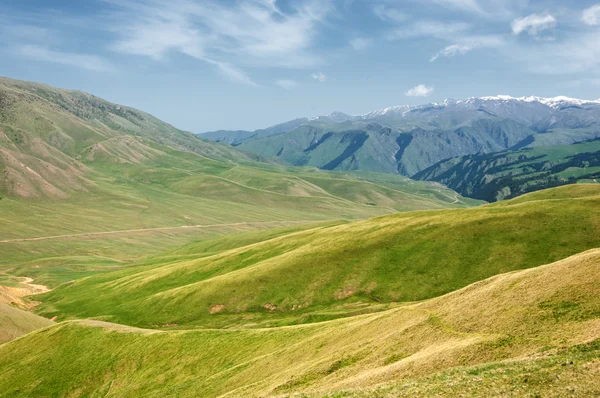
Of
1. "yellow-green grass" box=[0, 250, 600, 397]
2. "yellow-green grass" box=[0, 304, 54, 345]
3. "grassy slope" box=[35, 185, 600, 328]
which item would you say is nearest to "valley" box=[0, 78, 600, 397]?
"yellow-green grass" box=[0, 250, 600, 397]

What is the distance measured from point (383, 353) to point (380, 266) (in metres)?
71.9

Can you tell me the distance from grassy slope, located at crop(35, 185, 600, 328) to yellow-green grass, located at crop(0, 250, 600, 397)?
29926mm

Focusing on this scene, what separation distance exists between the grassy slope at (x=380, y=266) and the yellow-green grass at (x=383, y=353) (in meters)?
29.9

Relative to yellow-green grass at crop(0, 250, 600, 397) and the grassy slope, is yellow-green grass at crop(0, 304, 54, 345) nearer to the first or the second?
the grassy slope

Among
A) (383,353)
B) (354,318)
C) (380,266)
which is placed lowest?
(380,266)

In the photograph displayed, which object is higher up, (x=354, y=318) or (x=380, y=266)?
(x=354, y=318)

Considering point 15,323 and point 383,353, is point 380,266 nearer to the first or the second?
point 383,353

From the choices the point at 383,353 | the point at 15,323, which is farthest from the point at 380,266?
the point at 15,323

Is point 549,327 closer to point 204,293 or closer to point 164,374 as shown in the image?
point 164,374

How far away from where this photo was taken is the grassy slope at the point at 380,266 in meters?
109

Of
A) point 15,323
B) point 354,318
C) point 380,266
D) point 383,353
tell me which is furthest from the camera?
point 15,323

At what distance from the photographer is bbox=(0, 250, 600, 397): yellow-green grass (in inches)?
1428

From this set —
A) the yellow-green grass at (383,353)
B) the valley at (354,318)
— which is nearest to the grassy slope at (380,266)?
the valley at (354,318)

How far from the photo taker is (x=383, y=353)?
5059 cm
